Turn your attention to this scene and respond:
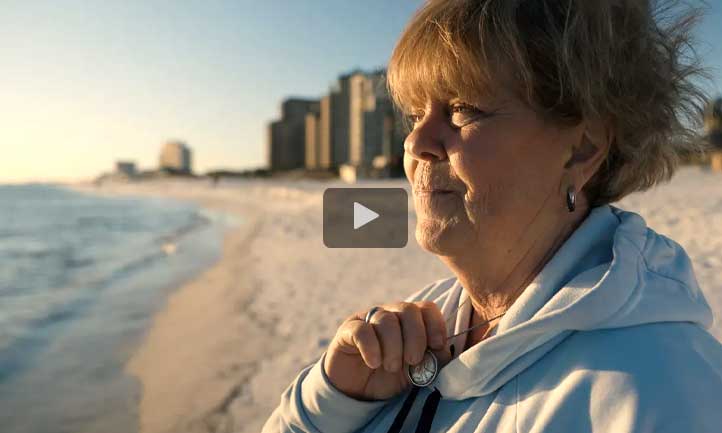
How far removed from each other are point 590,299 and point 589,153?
422mm

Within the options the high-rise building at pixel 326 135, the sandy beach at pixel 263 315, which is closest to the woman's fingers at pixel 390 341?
the sandy beach at pixel 263 315

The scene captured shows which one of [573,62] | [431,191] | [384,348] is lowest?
[384,348]

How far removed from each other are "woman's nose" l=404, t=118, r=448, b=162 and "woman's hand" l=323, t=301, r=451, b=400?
1.18ft

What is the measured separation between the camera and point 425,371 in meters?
1.27

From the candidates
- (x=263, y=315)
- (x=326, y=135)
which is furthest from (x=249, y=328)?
(x=326, y=135)

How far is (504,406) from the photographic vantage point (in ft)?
3.48

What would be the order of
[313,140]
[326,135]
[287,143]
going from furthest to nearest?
[287,143]
[313,140]
[326,135]

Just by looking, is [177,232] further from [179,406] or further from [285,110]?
[285,110]

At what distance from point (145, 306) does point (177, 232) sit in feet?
39.5

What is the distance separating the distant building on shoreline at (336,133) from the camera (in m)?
79.3

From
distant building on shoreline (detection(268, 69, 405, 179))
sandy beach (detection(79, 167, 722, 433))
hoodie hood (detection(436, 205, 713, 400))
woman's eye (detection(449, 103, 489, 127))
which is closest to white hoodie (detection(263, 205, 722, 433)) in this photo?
hoodie hood (detection(436, 205, 713, 400))

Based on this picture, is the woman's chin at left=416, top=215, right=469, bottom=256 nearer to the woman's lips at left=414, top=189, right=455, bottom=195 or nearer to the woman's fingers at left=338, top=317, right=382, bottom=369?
the woman's lips at left=414, top=189, right=455, bottom=195

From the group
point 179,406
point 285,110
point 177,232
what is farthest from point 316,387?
point 285,110

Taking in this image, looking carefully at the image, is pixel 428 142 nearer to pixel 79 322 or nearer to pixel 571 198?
pixel 571 198
